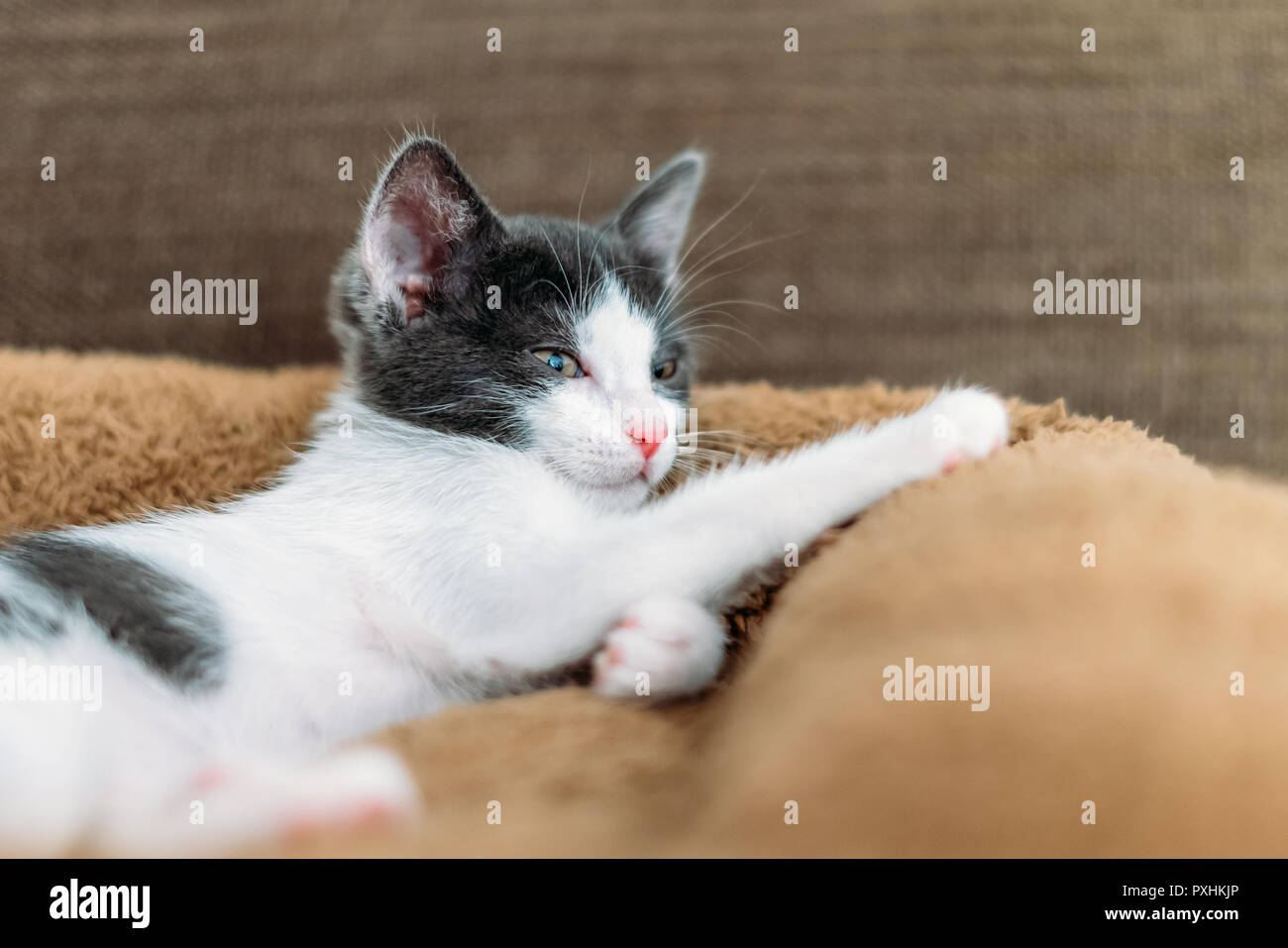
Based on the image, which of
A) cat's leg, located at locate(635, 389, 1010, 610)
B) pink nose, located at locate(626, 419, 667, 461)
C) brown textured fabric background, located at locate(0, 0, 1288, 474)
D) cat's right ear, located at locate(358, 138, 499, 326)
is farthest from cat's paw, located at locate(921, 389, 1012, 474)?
brown textured fabric background, located at locate(0, 0, 1288, 474)

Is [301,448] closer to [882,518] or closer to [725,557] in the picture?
[725,557]

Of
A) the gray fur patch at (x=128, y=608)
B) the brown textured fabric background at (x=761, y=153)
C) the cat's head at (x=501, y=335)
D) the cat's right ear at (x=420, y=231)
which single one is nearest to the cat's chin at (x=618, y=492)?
the cat's head at (x=501, y=335)

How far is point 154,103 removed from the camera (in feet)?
6.91

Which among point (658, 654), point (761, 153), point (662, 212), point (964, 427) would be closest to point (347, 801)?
point (658, 654)

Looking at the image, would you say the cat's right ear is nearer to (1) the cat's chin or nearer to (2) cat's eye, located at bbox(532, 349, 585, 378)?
(2) cat's eye, located at bbox(532, 349, 585, 378)

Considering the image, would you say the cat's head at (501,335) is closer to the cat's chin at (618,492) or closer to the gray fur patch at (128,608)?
the cat's chin at (618,492)

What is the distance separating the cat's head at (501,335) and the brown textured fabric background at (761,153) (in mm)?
798

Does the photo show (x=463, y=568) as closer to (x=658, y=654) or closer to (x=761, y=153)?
(x=658, y=654)

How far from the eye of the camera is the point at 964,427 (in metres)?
1.19

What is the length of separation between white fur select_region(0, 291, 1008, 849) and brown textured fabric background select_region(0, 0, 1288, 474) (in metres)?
0.84

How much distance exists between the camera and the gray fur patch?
1.07 metres

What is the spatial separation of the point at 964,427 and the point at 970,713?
58cm

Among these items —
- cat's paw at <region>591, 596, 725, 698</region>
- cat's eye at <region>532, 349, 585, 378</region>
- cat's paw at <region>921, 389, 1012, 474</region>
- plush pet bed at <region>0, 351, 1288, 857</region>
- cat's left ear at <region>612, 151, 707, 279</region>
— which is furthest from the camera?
cat's left ear at <region>612, 151, 707, 279</region>

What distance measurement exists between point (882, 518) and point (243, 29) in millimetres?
1898
